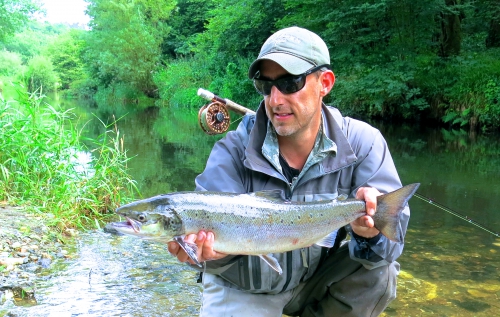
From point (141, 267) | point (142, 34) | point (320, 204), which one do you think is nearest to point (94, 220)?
point (141, 267)

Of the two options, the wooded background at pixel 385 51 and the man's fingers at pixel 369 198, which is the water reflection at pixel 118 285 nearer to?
the man's fingers at pixel 369 198

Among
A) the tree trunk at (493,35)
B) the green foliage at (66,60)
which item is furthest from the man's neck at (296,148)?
the green foliage at (66,60)

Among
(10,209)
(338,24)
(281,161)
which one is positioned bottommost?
(10,209)

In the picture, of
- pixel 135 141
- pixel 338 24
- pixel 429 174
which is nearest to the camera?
pixel 429 174

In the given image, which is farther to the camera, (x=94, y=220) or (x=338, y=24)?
(x=338, y=24)

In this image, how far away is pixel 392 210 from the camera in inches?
92.0

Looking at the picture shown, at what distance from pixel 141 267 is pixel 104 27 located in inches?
1697

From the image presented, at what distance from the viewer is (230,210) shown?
2.33 metres

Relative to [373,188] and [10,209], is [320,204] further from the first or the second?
[10,209]

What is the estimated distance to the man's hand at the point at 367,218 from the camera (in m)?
2.35

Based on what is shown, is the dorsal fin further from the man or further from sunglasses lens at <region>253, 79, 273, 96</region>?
sunglasses lens at <region>253, 79, 273, 96</region>

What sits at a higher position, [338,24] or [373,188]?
[338,24]

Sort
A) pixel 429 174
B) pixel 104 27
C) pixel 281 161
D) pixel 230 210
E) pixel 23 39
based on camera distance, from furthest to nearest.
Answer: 1. pixel 23 39
2. pixel 104 27
3. pixel 429 174
4. pixel 281 161
5. pixel 230 210

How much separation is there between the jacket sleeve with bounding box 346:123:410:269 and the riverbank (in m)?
2.29
